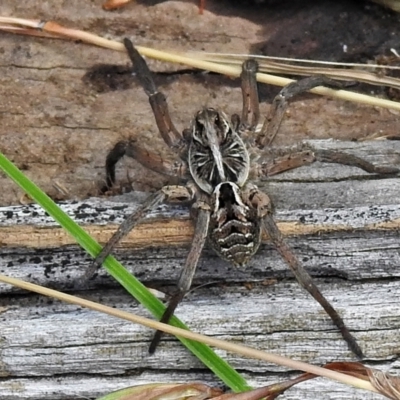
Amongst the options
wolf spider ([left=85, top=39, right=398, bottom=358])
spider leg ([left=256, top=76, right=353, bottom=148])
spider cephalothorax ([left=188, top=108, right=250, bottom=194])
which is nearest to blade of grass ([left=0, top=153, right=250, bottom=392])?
wolf spider ([left=85, top=39, right=398, bottom=358])

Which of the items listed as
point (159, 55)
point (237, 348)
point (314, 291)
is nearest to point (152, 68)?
point (159, 55)

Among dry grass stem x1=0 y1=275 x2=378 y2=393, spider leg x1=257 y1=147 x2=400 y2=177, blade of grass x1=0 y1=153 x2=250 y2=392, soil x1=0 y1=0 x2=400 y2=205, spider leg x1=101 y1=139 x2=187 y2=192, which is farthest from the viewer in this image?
soil x1=0 y1=0 x2=400 y2=205

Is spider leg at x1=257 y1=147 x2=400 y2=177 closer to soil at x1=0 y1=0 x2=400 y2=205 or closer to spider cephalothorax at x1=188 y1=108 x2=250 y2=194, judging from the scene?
spider cephalothorax at x1=188 y1=108 x2=250 y2=194

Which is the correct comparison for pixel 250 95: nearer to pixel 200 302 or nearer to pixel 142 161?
pixel 142 161

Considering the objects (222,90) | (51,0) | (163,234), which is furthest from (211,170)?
(51,0)

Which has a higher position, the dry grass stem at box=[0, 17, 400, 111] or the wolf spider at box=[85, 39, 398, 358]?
the dry grass stem at box=[0, 17, 400, 111]

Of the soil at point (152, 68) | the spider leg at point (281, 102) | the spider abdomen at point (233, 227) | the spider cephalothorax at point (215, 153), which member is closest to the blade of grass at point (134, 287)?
the spider abdomen at point (233, 227)
